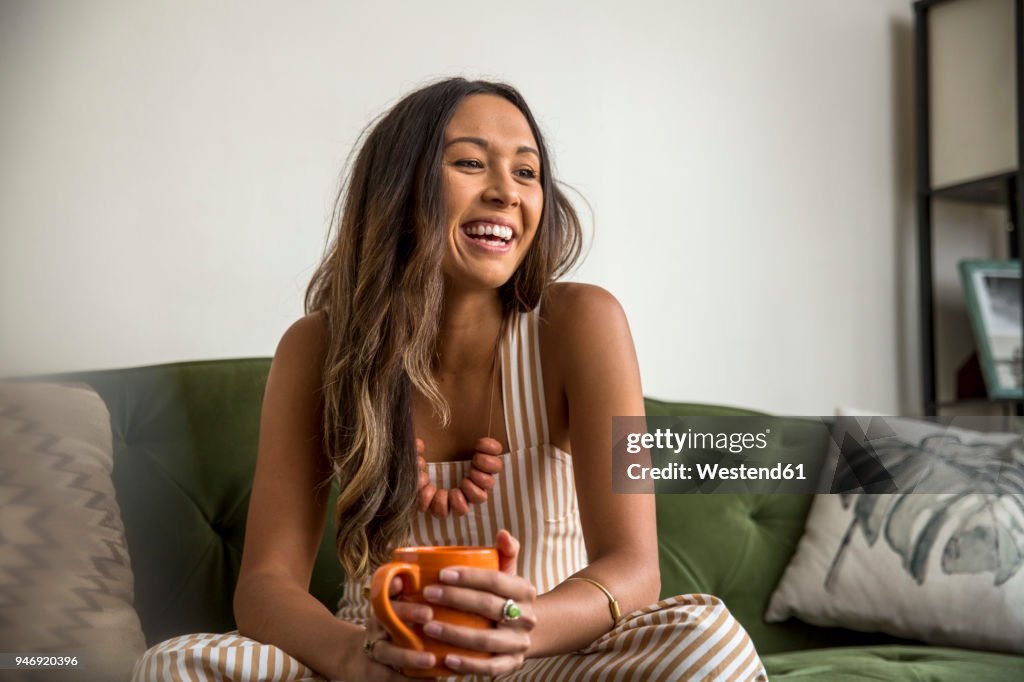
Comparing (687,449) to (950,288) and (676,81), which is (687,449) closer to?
(676,81)

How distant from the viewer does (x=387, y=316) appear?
1370 millimetres

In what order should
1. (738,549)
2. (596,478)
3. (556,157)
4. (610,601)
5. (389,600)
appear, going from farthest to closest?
(556,157) → (738,549) → (596,478) → (610,601) → (389,600)

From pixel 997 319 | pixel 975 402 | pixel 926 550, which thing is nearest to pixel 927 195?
pixel 997 319

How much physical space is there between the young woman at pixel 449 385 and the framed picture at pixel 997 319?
1.56m

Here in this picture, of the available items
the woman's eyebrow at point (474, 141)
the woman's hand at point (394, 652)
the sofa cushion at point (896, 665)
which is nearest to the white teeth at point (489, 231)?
the woman's eyebrow at point (474, 141)

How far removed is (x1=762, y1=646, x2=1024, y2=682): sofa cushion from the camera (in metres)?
1.48

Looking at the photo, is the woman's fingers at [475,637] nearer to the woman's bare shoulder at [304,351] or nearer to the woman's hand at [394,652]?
the woman's hand at [394,652]

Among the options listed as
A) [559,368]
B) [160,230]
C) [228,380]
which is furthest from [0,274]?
[559,368]

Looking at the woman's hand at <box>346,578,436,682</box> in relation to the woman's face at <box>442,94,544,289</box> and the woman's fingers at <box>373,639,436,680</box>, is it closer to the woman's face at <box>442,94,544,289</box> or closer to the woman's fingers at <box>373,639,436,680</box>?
the woman's fingers at <box>373,639,436,680</box>

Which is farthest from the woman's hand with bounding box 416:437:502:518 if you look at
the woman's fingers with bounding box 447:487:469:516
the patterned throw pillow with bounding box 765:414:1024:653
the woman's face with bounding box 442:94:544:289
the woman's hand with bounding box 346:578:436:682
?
the patterned throw pillow with bounding box 765:414:1024:653

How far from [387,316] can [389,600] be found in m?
0.56

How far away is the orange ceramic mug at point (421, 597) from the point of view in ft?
2.85

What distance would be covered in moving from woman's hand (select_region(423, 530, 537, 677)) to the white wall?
3.30ft

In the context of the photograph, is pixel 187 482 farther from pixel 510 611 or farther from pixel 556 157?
pixel 556 157
